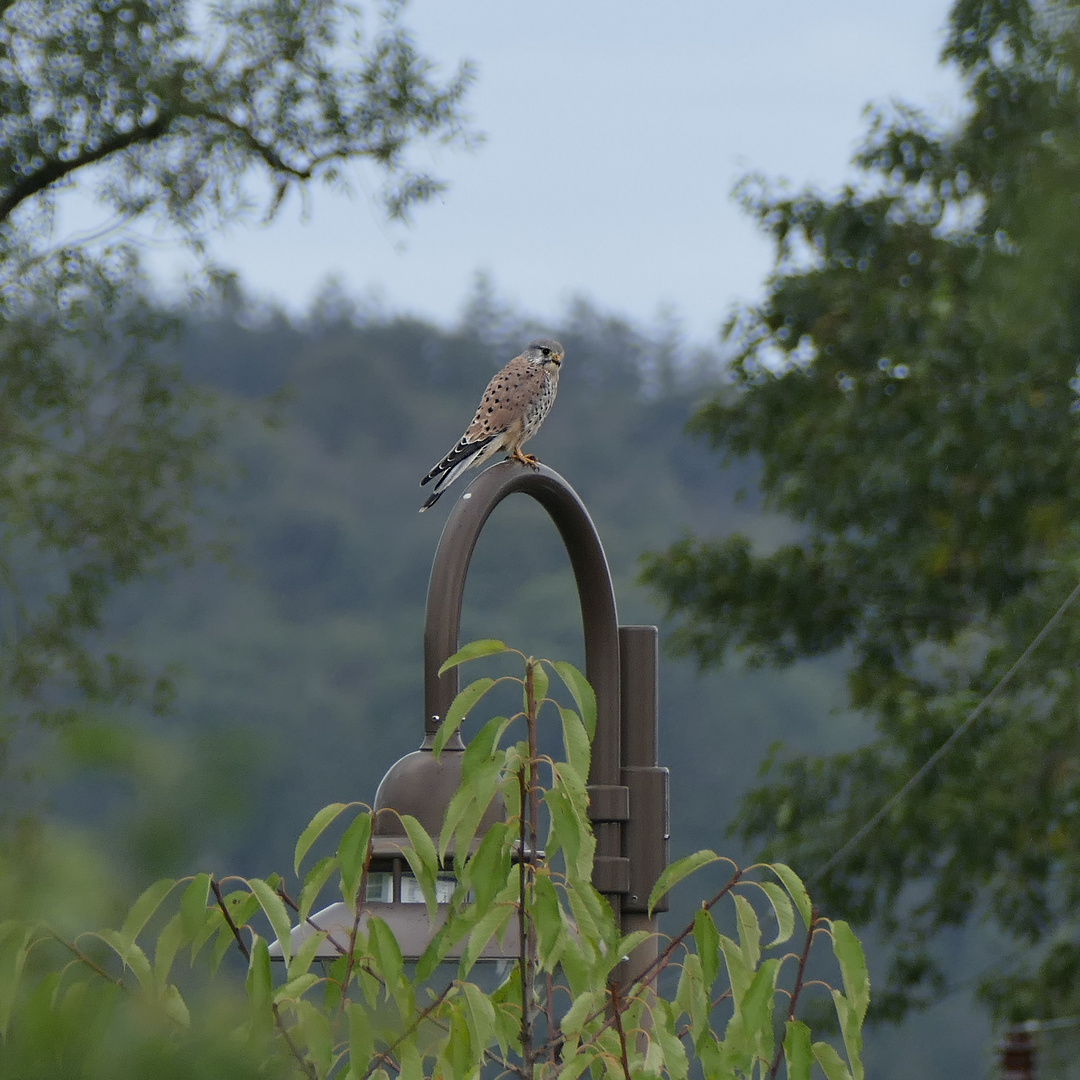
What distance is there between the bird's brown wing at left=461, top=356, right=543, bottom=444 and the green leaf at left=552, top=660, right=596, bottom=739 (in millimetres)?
1496

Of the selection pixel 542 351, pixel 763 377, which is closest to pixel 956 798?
pixel 763 377

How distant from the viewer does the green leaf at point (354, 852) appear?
1.45 m

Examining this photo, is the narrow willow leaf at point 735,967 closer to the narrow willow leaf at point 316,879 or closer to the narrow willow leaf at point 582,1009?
the narrow willow leaf at point 582,1009

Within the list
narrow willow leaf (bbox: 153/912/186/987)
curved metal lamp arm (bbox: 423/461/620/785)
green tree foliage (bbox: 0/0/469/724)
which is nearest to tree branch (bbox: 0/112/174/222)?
A: green tree foliage (bbox: 0/0/469/724)

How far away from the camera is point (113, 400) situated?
9531 millimetres

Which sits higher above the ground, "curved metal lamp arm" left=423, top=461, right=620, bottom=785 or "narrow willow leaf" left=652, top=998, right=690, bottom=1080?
"curved metal lamp arm" left=423, top=461, right=620, bottom=785

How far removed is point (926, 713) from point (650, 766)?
5.39m

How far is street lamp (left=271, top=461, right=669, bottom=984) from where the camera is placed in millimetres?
1869

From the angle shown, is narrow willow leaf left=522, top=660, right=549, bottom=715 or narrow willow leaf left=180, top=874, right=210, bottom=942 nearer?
narrow willow leaf left=180, top=874, right=210, bottom=942

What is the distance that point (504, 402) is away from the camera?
3.04 metres

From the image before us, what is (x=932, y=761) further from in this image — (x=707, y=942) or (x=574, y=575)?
(x=707, y=942)

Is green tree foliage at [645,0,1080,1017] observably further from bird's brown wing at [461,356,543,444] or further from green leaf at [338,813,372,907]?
green leaf at [338,813,372,907]

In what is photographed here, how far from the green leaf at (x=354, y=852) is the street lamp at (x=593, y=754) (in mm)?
262

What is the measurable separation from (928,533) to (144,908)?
812 cm
